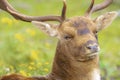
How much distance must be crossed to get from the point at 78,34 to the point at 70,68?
1.76 ft

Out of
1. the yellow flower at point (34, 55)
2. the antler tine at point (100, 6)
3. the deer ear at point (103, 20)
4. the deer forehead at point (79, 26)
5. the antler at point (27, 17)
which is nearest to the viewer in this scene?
the deer forehead at point (79, 26)

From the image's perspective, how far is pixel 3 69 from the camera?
13.9m

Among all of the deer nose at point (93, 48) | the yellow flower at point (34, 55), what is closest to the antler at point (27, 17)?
the deer nose at point (93, 48)

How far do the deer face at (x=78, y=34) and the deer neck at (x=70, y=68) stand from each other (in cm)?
8

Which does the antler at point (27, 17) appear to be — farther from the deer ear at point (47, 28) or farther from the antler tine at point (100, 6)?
the antler tine at point (100, 6)

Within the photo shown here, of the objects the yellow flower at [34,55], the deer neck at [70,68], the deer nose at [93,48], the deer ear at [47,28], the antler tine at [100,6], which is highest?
the deer nose at [93,48]

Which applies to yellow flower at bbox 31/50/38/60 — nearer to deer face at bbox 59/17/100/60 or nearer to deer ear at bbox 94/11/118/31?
deer ear at bbox 94/11/118/31

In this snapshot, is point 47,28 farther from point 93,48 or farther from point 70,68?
point 93,48

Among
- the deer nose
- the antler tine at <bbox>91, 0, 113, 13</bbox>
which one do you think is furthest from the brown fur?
the antler tine at <bbox>91, 0, 113, 13</bbox>

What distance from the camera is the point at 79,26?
11633mm

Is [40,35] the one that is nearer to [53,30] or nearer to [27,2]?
[27,2]

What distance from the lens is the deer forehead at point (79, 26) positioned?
11570 millimetres

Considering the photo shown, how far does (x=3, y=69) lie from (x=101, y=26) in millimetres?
2648

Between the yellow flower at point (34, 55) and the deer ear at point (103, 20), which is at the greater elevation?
the deer ear at point (103, 20)
